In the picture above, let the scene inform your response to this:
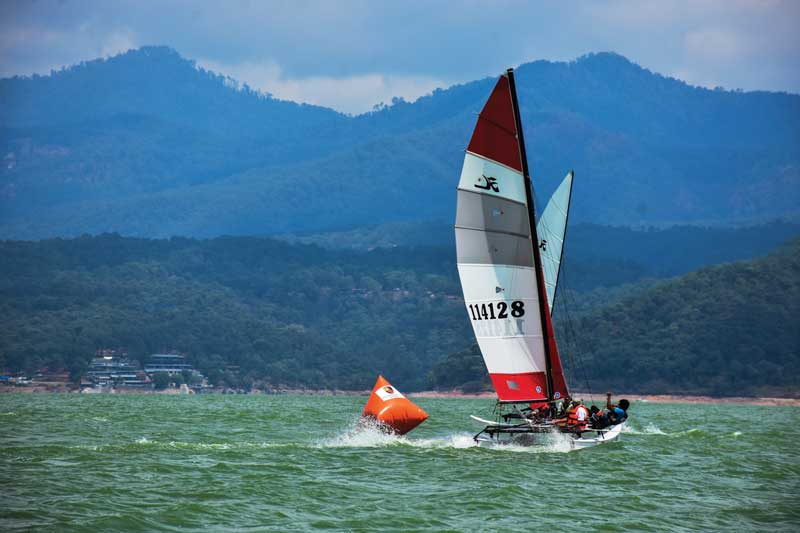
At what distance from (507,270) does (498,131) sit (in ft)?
15.4

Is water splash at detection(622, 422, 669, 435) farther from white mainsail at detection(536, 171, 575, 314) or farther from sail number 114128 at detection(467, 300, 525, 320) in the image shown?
sail number 114128 at detection(467, 300, 525, 320)

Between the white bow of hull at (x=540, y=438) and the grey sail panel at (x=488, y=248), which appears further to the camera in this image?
the white bow of hull at (x=540, y=438)

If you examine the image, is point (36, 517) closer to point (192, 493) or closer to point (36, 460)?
point (192, 493)

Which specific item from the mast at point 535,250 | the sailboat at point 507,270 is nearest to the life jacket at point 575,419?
the sailboat at point 507,270

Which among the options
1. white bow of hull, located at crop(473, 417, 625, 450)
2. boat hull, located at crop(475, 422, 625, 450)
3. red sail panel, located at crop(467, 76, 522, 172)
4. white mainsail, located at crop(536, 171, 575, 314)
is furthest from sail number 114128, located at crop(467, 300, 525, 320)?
white mainsail, located at crop(536, 171, 575, 314)

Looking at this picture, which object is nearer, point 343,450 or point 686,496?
point 686,496

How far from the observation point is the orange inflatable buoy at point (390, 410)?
47.0 m

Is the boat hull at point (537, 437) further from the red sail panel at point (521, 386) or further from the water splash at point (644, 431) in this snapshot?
the water splash at point (644, 431)

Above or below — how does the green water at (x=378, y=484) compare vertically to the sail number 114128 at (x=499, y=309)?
below

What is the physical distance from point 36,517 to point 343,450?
18017 mm

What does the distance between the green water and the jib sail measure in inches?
115

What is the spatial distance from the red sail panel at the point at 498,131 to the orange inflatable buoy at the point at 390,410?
1068 centimetres

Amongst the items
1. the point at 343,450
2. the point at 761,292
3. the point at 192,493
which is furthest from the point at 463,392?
the point at 192,493

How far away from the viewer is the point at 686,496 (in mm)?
35094
